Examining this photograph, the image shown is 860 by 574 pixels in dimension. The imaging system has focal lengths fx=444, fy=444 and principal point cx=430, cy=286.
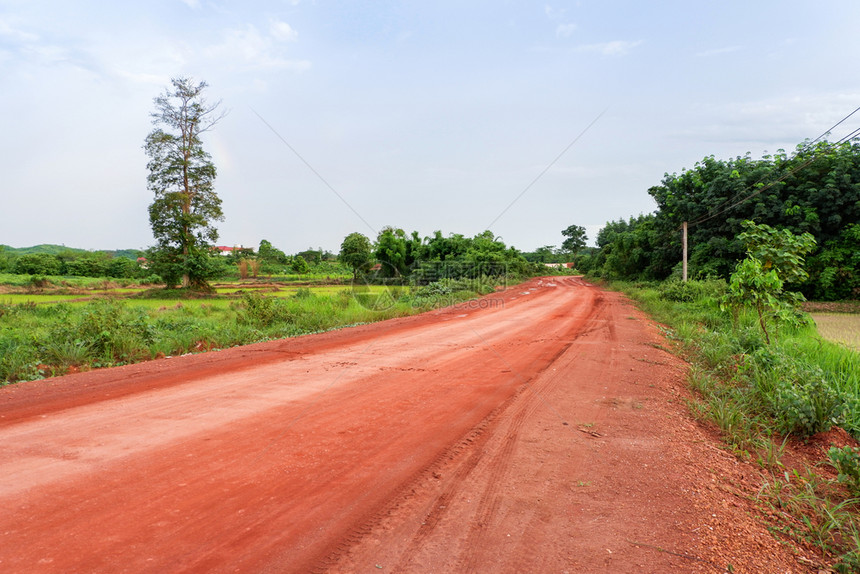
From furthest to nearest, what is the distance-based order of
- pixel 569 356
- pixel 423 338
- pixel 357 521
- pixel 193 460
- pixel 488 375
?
pixel 423 338 < pixel 569 356 < pixel 488 375 < pixel 193 460 < pixel 357 521

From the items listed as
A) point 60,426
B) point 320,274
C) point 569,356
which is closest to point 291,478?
point 60,426

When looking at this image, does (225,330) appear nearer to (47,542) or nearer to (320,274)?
(47,542)

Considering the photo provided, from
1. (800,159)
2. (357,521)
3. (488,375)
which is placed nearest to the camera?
(357,521)

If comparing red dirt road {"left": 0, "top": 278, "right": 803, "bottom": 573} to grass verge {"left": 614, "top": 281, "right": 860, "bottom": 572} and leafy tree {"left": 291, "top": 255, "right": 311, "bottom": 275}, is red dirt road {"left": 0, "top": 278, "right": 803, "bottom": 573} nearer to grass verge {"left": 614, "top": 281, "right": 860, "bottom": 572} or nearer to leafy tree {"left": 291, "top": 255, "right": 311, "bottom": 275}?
grass verge {"left": 614, "top": 281, "right": 860, "bottom": 572}

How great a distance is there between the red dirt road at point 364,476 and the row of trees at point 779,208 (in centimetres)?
1685

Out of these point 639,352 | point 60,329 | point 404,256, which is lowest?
point 639,352

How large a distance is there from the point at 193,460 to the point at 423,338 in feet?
22.4

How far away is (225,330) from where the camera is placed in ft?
33.5

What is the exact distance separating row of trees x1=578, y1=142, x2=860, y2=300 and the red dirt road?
16849 mm

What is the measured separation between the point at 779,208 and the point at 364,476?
2375cm

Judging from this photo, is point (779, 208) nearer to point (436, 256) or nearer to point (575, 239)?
point (436, 256)

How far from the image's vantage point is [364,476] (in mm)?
3422

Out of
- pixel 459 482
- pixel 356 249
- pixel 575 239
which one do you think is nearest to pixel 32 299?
pixel 356 249

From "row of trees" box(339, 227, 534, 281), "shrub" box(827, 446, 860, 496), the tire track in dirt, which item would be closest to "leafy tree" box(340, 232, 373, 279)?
"row of trees" box(339, 227, 534, 281)
